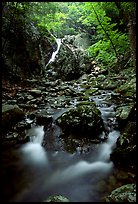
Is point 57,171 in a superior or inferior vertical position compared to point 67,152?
inferior

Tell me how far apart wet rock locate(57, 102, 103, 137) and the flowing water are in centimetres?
23

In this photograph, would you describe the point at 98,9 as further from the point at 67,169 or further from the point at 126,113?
the point at 67,169

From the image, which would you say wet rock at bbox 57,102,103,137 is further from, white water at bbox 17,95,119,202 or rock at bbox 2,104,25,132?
rock at bbox 2,104,25,132

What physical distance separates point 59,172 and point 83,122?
1.16 metres

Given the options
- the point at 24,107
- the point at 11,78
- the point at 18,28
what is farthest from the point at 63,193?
the point at 18,28

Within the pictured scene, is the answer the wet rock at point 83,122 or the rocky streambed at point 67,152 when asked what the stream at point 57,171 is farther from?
the wet rock at point 83,122

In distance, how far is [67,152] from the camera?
4023 millimetres

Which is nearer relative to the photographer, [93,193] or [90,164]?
[93,193]

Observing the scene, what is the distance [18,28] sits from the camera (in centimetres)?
888

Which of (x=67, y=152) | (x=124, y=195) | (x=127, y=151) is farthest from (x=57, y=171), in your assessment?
(x=124, y=195)

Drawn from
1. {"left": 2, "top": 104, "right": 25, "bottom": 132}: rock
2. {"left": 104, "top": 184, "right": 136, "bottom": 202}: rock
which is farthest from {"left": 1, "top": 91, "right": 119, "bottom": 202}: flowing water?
{"left": 2, "top": 104, "right": 25, "bottom": 132}: rock

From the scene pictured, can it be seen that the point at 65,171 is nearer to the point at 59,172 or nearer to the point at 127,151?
the point at 59,172

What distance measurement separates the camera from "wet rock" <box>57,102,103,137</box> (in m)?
4.40

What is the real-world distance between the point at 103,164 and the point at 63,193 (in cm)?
95
